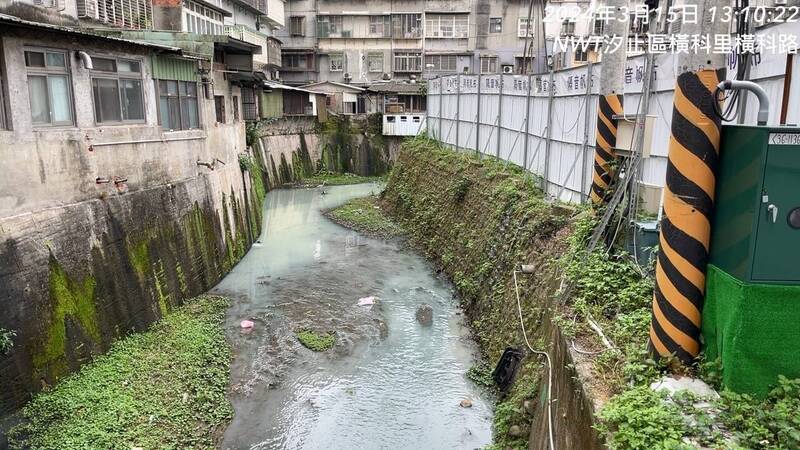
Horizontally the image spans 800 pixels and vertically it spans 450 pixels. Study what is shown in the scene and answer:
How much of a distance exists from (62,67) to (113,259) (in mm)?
4000

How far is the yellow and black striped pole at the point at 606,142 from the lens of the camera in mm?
8516

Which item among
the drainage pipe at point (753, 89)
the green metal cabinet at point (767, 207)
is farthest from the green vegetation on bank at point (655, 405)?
the drainage pipe at point (753, 89)

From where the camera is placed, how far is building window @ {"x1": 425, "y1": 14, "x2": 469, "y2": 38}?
1720 inches

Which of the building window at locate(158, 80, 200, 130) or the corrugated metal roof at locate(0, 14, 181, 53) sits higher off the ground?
the corrugated metal roof at locate(0, 14, 181, 53)

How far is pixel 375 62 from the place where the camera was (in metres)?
45.4

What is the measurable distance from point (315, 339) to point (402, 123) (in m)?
28.3

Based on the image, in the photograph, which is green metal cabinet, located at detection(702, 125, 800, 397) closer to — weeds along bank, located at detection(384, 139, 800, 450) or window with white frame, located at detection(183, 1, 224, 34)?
weeds along bank, located at detection(384, 139, 800, 450)

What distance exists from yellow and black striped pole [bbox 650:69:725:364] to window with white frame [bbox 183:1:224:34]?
2363 cm

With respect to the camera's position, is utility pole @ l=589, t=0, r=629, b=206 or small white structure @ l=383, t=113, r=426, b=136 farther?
small white structure @ l=383, t=113, r=426, b=136

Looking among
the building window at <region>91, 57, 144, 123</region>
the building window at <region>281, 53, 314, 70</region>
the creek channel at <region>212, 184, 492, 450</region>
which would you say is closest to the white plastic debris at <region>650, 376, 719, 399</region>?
the creek channel at <region>212, 184, 492, 450</region>

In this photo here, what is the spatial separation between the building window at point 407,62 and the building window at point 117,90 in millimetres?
33174

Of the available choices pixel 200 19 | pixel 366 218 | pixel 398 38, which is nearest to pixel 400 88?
pixel 398 38

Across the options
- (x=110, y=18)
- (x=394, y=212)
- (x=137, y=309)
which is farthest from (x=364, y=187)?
(x=137, y=309)

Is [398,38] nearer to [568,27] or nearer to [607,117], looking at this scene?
[568,27]
